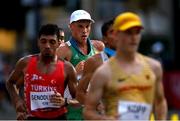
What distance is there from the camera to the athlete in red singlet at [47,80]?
930 centimetres

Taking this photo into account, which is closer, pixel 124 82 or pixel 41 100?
pixel 124 82

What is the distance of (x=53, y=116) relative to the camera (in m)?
9.32

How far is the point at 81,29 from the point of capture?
1081 centimetres

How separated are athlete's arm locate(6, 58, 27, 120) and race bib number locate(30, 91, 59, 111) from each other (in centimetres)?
17

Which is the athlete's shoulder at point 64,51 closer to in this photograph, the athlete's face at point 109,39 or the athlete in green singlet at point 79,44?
the athlete in green singlet at point 79,44

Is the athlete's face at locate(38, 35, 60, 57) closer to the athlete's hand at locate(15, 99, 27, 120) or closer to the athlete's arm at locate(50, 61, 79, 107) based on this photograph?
the athlete's arm at locate(50, 61, 79, 107)

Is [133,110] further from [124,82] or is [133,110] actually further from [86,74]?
[86,74]

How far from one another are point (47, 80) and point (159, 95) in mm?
1887

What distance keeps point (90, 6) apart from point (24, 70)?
19.1 m

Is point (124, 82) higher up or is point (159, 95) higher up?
point (124, 82)

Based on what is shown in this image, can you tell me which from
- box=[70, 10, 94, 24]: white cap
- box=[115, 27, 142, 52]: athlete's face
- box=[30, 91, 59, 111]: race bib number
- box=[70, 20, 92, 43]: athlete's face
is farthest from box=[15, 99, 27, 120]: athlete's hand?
box=[115, 27, 142, 52]: athlete's face

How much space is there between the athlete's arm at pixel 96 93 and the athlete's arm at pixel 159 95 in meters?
0.55

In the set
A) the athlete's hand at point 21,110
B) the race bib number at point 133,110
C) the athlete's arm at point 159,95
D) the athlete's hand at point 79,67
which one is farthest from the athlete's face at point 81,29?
the race bib number at point 133,110

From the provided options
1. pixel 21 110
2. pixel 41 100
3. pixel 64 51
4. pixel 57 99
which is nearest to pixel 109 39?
pixel 57 99
